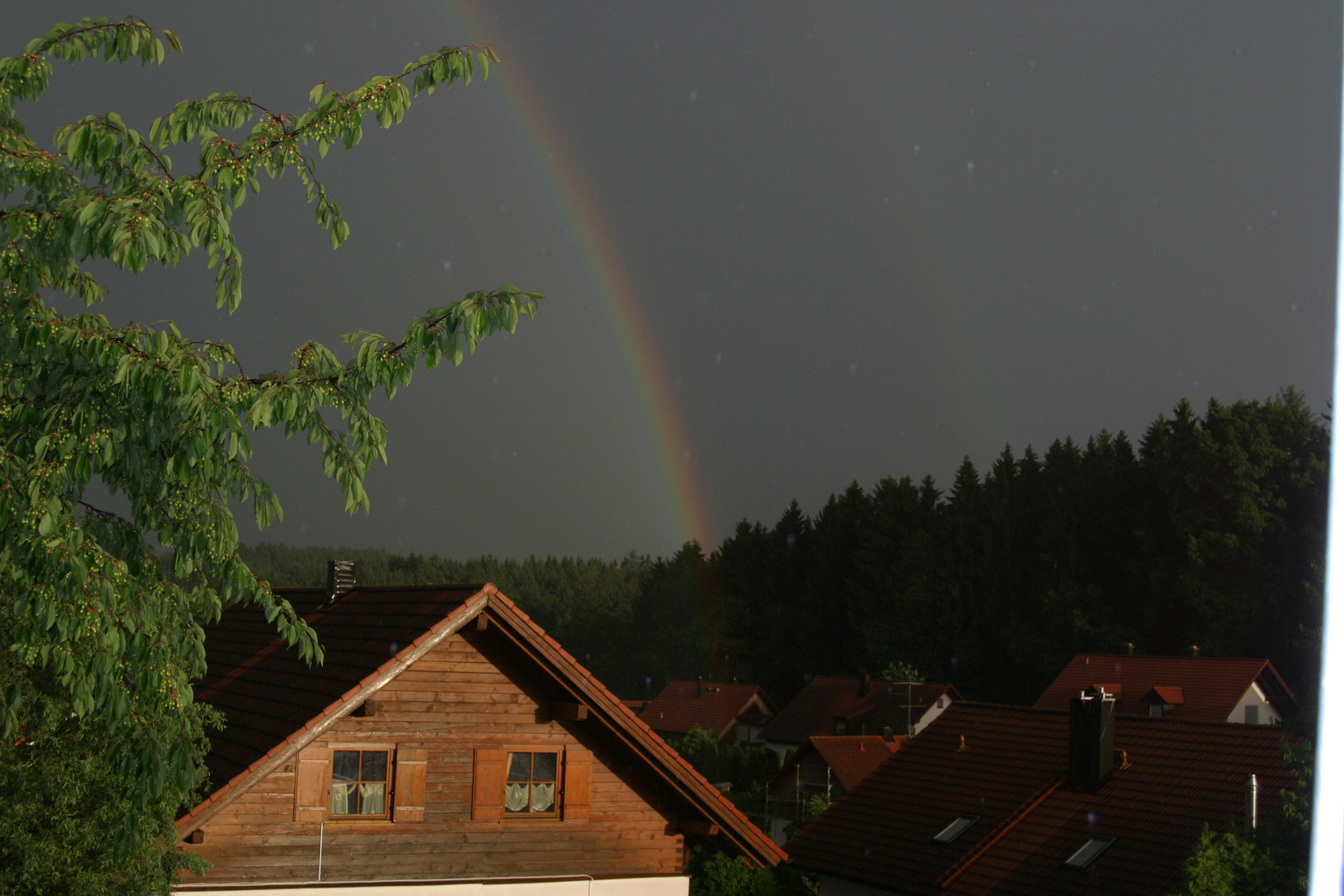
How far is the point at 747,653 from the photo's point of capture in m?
97.5

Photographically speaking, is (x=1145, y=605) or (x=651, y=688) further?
(x=651, y=688)

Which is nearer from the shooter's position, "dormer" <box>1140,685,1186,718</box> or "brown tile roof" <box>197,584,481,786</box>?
"brown tile roof" <box>197,584,481,786</box>

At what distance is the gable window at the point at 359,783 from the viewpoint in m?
13.6

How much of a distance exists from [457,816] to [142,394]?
10.1 metres

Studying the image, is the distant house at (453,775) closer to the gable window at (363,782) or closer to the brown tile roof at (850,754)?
the gable window at (363,782)

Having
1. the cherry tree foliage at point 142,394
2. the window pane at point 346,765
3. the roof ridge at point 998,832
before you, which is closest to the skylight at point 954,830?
the roof ridge at point 998,832

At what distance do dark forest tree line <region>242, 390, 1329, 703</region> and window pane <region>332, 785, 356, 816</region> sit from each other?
109 feet

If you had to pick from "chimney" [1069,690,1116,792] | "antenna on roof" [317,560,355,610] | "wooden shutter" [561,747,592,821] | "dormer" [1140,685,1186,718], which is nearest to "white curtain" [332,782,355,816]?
"wooden shutter" [561,747,592,821]

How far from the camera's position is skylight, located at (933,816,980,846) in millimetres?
20734

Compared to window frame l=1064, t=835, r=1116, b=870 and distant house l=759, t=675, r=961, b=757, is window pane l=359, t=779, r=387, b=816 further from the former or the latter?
distant house l=759, t=675, r=961, b=757

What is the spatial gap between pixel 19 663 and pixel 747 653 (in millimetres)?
91952

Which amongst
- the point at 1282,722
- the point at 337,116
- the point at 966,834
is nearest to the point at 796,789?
the point at 966,834

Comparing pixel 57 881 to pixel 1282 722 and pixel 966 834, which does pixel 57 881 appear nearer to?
pixel 1282 722

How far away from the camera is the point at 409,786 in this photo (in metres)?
13.8
